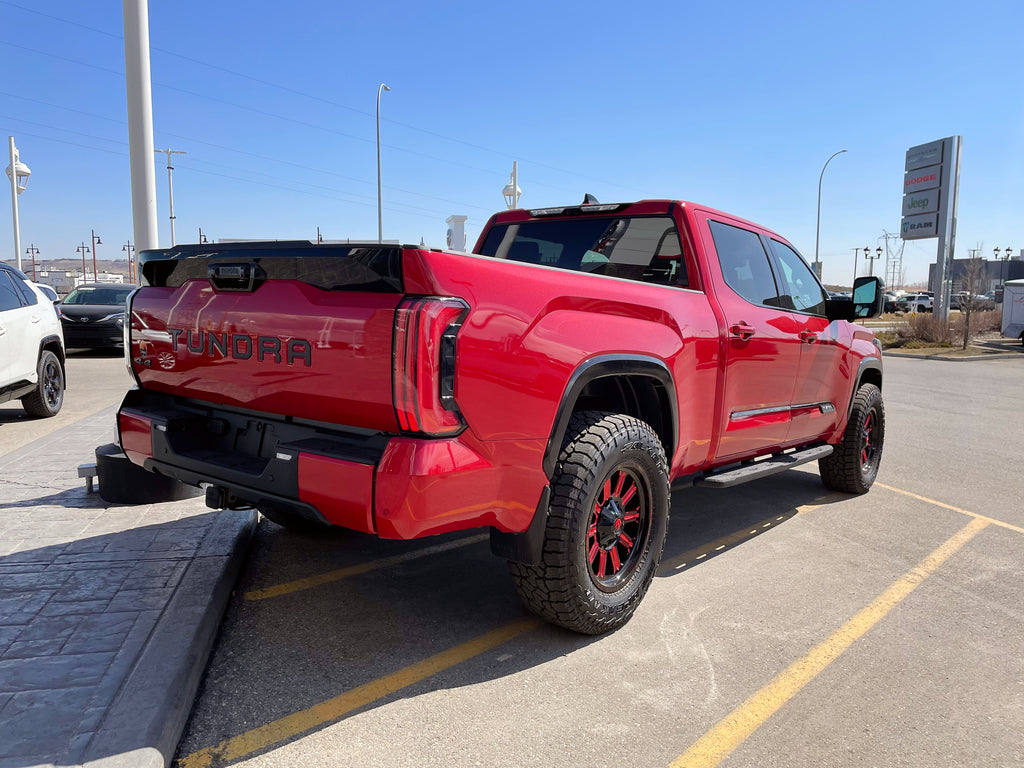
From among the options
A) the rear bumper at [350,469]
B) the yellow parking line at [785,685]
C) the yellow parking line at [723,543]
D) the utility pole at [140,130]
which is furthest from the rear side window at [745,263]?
the utility pole at [140,130]

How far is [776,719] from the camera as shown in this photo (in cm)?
266

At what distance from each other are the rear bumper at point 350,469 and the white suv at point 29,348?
17.5ft

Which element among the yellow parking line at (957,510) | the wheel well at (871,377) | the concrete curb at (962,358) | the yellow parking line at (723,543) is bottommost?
the concrete curb at (962,358)

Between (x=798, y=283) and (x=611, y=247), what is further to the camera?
(x=798, y=283)

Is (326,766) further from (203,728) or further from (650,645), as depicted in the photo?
(650,645)

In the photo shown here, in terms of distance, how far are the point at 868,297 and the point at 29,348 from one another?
26.4 ft

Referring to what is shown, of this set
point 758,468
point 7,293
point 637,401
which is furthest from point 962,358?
point 7,293

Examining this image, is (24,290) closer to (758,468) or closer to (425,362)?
(425,362)

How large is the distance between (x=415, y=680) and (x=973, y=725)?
2050 mm

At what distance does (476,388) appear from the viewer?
8.26 ft

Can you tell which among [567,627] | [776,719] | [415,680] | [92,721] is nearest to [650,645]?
[567,627]

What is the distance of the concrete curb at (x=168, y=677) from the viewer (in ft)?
7.31

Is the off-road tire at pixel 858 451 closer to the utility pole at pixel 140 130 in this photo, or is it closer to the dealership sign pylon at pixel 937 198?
the utility pole at pixel 140 130

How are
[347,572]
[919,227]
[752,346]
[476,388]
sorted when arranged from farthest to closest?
[919,227] < [752,346] < [347,572] < [476,388]
